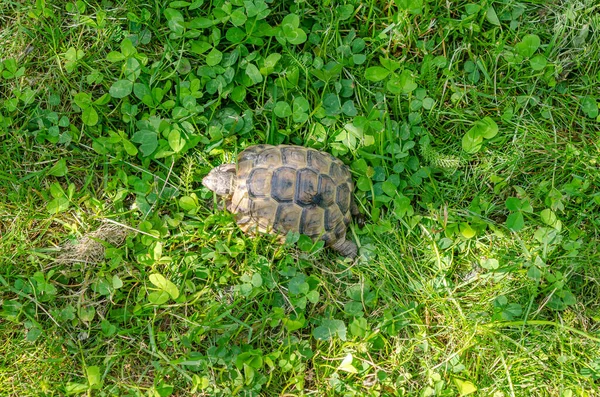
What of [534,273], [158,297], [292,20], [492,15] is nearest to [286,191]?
[158,297]

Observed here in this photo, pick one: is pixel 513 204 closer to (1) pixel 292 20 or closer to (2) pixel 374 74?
(2) pixel 374 74

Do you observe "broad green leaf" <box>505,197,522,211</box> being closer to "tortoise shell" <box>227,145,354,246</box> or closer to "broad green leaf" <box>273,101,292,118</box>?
"tortoise shell" <box>227,145,354,246</box>

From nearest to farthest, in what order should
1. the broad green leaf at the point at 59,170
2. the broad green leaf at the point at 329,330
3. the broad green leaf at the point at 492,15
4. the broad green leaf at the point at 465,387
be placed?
the broad green leaf at the point at 465,387, the broad green leaf at the point at 329,330, the broad green leaf at the point at 59,170, the broad green leaf at the point at 492,15

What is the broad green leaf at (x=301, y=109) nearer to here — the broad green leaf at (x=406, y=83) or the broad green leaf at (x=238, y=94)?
the broad green leaf at (x=238, y=94)

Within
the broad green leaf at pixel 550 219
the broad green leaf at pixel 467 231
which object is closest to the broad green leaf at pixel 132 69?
the broad green leaf at pixel 467 231

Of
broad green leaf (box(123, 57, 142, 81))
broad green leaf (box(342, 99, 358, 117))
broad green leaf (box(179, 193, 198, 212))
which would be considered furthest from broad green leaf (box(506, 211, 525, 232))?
broad green leaf (box(123, 57, 142, 81))

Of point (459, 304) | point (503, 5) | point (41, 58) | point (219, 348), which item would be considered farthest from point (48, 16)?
point (459, 304)
